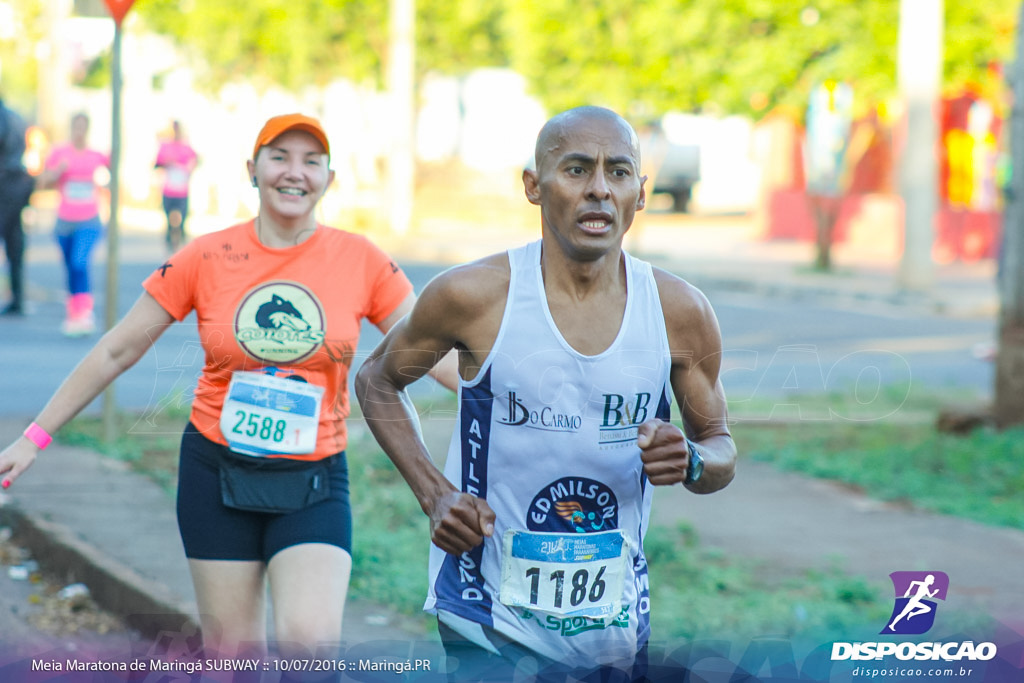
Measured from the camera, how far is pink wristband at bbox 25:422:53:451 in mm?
3834

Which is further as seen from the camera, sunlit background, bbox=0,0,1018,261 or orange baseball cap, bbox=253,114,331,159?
sunlit background, bbox=0,0,1018,261

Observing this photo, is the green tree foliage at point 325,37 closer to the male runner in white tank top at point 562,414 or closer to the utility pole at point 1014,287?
the utility pole at point 1014,287

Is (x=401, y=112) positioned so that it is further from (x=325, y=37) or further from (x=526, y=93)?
(x=325, y=37)

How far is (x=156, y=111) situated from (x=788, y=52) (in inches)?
1399

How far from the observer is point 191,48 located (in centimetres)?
4344

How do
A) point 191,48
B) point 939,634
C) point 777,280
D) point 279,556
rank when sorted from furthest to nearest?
point 191,48 → point 777,280 → point 279,556 → point 939,634

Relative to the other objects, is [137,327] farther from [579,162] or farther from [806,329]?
[806,329]

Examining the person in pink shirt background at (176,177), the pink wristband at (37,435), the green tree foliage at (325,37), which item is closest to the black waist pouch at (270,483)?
the pink wristband at (37,435)

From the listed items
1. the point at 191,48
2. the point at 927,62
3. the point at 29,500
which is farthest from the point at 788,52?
the point at 191,48

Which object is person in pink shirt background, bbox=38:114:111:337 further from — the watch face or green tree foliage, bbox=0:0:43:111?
green tree foliage, bbox=0:0:43:111

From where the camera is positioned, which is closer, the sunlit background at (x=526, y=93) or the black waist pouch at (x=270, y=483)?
the black waist pouch at (x=270, y=483)

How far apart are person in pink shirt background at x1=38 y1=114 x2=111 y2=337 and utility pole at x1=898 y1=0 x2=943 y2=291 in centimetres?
1155

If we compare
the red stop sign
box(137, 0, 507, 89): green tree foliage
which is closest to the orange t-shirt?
the red stop sign

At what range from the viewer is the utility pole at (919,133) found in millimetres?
19719
